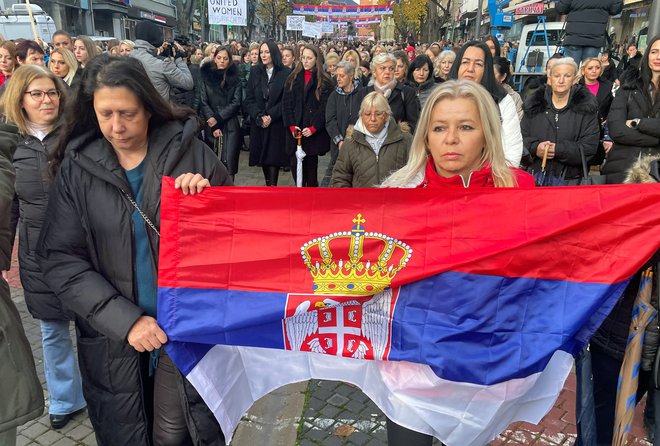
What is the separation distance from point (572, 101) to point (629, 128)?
0.55 m

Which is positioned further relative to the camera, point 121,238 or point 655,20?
point 655,20

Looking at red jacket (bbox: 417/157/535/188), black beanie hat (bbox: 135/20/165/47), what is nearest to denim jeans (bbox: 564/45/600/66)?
black beanie hat (bbox: 135/20/165/47)

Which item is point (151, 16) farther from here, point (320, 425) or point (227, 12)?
point (320, 425)

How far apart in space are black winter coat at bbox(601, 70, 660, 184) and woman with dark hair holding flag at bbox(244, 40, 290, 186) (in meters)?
4.42

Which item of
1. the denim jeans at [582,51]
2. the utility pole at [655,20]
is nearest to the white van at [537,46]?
the denim jeans at [582,51]

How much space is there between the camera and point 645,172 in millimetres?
2338

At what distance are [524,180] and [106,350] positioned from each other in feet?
6.74

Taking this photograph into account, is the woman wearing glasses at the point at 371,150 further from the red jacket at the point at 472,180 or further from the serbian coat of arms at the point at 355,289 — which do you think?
the serbian coat of arms at the point at 355,289

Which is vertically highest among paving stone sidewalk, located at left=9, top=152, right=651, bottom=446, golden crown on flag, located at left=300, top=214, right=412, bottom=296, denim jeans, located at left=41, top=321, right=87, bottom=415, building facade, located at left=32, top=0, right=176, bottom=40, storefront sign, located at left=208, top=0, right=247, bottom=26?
building facade, located at left=32, top=0, right=176, bottom=40

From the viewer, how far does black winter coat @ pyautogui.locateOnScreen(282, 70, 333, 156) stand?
7559 millimetres

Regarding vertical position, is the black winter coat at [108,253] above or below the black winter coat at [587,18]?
below

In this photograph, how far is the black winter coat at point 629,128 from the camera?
4770 mm

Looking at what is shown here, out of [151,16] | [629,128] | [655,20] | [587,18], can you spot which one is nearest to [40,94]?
[629,128]

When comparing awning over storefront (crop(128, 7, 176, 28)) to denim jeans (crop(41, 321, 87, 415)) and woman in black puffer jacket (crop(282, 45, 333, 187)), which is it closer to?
woman in black puffer jacket (crop(282, 45, 333, 187))
